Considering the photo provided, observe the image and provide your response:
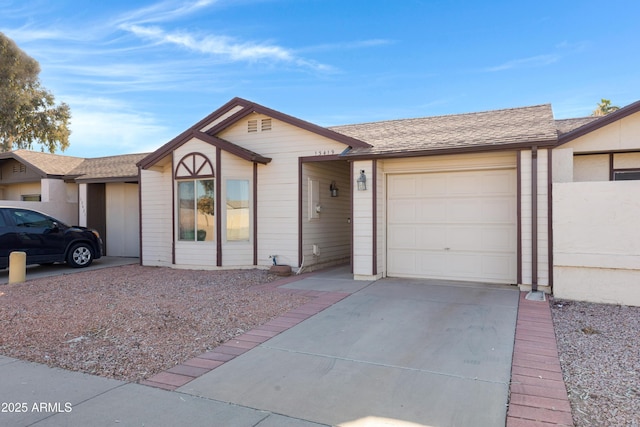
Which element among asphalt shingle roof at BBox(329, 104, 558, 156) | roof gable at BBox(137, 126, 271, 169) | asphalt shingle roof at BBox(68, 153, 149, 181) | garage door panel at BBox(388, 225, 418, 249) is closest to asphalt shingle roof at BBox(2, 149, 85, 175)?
asphalt shingle roof at BBox(68, 153, 149, 181)

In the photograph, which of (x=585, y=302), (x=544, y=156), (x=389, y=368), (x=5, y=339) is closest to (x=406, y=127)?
(x=544, y=156)

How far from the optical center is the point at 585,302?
6.50 meters

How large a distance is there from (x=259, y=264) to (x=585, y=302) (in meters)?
6.78

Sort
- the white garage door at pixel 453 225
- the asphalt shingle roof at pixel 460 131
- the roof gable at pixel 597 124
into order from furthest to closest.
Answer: the white garage door at pixel 453 225
the asphalt shingle roof at pixel 460 131
the roof gable at pixel 597 124

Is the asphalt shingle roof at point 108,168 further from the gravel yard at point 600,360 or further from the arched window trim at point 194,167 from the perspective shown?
the gravel yard at point 600,360

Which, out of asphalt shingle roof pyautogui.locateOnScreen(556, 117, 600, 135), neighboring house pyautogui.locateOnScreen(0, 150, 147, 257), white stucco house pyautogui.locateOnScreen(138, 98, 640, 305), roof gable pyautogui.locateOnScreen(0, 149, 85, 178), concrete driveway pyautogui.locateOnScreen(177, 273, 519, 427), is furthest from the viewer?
roof gable pyautogui.locateOnScreen(0, 149, 85, 178)

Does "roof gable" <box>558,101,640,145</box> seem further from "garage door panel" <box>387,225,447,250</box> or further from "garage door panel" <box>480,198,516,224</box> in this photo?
"garage door panel" <box>387,225,447,250</box>

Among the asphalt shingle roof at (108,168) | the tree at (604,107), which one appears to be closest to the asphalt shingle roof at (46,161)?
the asphalt shingle roof at (108,168)

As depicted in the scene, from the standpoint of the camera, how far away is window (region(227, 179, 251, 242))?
33.1 feet

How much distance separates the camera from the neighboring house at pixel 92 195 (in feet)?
44.4

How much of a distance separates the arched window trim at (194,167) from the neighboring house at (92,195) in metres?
3.34

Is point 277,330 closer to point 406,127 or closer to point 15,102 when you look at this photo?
point 406,127

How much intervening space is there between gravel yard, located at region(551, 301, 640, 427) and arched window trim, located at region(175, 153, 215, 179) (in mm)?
7838

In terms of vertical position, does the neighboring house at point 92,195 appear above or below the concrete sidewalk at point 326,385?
above
